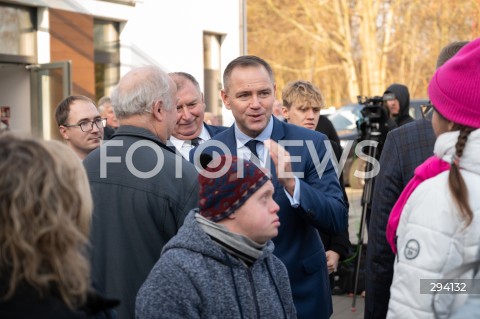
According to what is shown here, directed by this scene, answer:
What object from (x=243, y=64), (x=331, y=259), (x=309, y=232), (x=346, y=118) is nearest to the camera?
(x=309, y=232)

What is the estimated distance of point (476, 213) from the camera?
237cm

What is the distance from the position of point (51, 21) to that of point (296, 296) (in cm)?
1005

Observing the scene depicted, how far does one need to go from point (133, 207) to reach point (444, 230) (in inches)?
59.6

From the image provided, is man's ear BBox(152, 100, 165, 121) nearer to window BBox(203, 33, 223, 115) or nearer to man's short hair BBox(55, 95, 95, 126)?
man's short hair BBox(55, 95, 95, 126)

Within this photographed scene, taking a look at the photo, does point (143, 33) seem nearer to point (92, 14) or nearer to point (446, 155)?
point (92, 14)

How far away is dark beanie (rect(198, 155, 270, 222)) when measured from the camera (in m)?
2.66

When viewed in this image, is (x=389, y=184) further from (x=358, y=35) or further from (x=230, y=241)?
(x=358, y=35)

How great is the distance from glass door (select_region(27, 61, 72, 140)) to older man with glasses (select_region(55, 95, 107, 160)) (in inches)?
264

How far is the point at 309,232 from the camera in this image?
375cm

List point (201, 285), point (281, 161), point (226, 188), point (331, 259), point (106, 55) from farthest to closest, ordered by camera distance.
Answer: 1. point (106, 55)
2. point (331, 259)
3. point (281, 161)
4. point (226, 188)
5. point (201, 285)

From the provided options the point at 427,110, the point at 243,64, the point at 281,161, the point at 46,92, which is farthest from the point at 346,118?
the point at 281,161

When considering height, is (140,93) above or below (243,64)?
below

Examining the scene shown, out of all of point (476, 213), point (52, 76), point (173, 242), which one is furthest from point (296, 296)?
point (52, 76)

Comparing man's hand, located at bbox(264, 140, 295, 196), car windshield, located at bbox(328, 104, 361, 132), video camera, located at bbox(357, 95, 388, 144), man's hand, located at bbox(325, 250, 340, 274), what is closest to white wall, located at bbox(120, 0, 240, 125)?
car windshield, located at bbox(328, 104, 361, 132)
